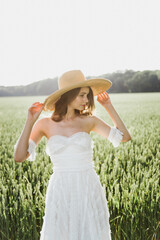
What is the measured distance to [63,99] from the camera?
1.93 meters

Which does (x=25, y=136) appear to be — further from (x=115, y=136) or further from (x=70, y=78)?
(x=115, y=136)

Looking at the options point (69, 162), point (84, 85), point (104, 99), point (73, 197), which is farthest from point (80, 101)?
point (73, 197)

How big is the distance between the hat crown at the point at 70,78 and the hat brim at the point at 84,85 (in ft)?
0.19

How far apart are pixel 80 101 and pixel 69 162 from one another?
1.31 feet

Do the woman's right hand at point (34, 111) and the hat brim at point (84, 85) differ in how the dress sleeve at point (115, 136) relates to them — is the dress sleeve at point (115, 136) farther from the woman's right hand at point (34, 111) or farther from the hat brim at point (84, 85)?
the woman's right hand at point (34, 111)

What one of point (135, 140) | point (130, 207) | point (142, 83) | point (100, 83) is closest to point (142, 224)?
point (130, 207)

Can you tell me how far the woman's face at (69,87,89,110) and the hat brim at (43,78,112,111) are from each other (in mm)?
58

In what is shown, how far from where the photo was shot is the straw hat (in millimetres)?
1816

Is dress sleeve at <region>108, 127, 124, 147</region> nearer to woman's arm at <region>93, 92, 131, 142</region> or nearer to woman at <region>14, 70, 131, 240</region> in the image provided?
woman's arm at <region>93, 92, 131, 142</region>

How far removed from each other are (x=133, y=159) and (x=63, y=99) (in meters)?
2.48

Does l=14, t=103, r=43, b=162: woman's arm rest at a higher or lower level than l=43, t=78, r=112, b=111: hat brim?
lower

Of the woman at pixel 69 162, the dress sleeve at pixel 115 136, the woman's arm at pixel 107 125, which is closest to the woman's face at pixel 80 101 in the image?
the woman at pixel 69 162

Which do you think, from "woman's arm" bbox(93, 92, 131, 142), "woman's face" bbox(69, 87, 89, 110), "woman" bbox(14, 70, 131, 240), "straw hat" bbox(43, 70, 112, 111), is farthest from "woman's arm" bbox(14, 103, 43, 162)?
"woman's arm" bbox(93, 92, 131, 142)

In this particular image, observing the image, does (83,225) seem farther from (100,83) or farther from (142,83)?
(142,83)
